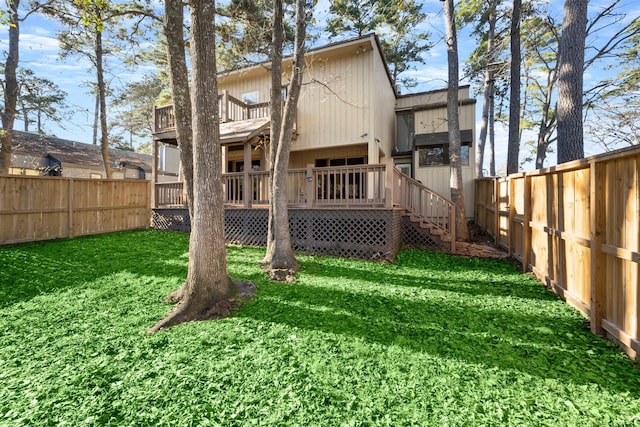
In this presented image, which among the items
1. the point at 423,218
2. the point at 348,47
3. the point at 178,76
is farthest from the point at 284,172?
the point at 348,47

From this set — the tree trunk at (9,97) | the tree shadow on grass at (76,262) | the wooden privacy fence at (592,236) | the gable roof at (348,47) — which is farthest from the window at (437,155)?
the tree trunk at (9,97)

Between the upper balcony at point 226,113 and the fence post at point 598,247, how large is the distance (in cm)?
972

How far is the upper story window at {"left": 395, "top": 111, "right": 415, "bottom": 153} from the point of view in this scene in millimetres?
13688

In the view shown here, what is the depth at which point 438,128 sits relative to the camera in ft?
40.2

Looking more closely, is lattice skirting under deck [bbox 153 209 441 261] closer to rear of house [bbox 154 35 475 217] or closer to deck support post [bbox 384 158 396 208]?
deck support post [bbox 384 158 396 208]

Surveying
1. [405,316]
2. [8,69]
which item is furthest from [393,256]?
[8,69]

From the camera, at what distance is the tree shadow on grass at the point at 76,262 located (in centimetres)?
467

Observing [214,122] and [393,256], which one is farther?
[393,256]

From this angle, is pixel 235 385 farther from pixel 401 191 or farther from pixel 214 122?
pixel 401 191

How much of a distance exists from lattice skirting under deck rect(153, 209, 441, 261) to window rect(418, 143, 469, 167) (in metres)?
5.34

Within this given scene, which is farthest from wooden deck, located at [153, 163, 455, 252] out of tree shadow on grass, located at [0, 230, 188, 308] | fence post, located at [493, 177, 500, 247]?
tree shadow on grass, located at [0, 230, 188, 308]

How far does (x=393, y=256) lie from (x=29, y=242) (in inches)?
372

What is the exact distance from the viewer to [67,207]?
8219 millimetres

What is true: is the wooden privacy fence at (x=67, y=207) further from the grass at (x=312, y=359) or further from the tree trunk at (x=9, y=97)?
the grass at (x=312, y=359)
